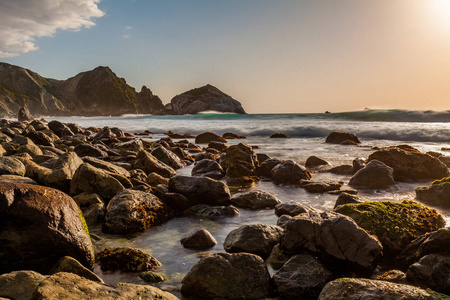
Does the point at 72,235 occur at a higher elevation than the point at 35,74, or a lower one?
lower

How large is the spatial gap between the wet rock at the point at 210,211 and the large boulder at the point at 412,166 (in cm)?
702

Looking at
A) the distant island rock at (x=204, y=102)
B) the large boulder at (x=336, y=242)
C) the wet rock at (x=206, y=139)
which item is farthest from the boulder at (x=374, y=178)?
the distant island rock at (x=204, y=102)

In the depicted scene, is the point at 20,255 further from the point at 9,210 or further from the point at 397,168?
the point at 397,168

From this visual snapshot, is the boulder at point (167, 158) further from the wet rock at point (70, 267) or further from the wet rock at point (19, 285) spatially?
the wet rock at point (19, 285)

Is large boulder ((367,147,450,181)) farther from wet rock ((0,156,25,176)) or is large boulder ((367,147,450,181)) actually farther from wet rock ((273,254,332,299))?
wet rock ((0,156,25,176))

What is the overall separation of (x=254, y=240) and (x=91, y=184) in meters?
4.19

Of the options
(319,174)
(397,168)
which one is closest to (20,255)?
(319,174)

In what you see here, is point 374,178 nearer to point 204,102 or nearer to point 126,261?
point 126,261

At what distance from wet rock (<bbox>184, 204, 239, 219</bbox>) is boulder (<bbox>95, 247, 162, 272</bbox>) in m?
2.50

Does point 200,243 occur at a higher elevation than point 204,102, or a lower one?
lower

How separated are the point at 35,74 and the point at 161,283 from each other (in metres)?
214

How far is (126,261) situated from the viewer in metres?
4.39

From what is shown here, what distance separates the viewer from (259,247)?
185 inches

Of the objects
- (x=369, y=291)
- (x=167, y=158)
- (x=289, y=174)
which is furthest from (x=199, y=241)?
(x=167, y=158)
